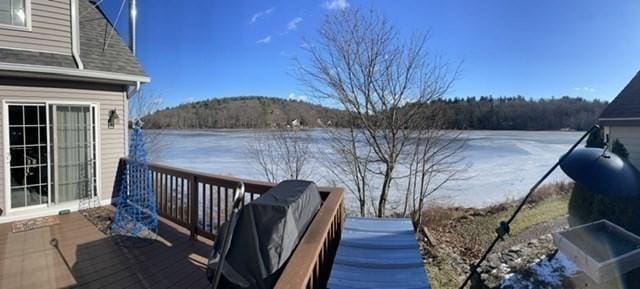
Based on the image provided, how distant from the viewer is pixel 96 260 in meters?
3.27

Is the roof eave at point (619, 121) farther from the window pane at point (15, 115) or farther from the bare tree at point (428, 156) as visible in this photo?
the window pane at point (15, 115)

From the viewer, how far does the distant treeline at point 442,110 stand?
8367mm

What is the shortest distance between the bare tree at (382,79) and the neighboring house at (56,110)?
422 centimetres

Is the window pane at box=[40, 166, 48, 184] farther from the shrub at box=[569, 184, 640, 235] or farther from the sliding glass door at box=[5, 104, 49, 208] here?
the shrub at box=[569, 184, 640, 235]

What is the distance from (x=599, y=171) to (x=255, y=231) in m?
1.99

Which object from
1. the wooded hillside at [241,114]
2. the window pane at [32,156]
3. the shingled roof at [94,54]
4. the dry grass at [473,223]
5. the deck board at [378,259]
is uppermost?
the shingled roof at [94,54]

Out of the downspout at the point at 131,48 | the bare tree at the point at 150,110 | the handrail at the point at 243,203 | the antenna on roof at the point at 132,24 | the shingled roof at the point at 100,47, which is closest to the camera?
the handrail at the point at 243,203

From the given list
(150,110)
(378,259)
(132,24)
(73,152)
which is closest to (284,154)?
(132,24)

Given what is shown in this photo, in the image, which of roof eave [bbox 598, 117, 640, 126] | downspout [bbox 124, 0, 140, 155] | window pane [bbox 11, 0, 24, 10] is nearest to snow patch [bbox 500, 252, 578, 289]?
roof eave [bbox 598, 117, 640, 126]

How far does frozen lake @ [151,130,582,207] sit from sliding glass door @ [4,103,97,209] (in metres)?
5.26

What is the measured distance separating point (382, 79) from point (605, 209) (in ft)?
15.0

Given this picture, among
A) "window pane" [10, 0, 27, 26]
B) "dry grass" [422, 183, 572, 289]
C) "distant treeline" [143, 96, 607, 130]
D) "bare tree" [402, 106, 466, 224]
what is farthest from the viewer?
"distant treeline" [143, 96, 607, 130]

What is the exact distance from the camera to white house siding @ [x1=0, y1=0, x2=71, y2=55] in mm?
4574

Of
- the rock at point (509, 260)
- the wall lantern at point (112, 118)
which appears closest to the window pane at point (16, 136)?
the wall lantern at point (112, 118)
